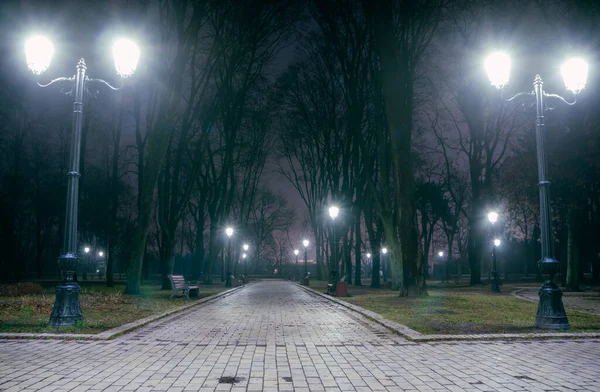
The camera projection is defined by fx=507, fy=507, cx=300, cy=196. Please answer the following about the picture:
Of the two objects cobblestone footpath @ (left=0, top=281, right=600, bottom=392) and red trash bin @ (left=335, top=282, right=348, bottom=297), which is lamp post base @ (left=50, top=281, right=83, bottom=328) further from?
red trash bin @ (left=335, top=282, right=348, bottom=297)

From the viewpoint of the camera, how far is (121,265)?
63.8 metres

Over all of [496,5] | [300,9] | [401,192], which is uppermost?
[496,5]

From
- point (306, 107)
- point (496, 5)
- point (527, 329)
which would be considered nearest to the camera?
point (527, 329)

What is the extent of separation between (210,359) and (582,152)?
71.3 ft

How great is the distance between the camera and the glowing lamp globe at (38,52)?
11023 millimetres

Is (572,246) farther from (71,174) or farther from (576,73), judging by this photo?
(71,174)

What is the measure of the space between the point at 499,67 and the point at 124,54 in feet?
28.8

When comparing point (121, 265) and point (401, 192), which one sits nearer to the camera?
point (401, 192)

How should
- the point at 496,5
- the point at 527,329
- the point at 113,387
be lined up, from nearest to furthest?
the point at 113,387, the point at 527,329, the point at 496,5

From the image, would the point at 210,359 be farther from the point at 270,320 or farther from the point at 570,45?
the point at 570,45

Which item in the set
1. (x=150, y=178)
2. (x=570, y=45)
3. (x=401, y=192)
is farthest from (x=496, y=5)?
(x=150, y=178)

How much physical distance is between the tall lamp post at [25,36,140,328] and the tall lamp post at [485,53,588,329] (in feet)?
28.2

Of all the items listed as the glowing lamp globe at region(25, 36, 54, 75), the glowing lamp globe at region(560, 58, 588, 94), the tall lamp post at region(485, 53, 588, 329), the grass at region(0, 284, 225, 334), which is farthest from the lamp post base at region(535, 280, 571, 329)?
the glowing lamp globe at region(25, 36, 54, 75)

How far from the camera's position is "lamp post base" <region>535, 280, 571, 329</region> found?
1038 centimetres
